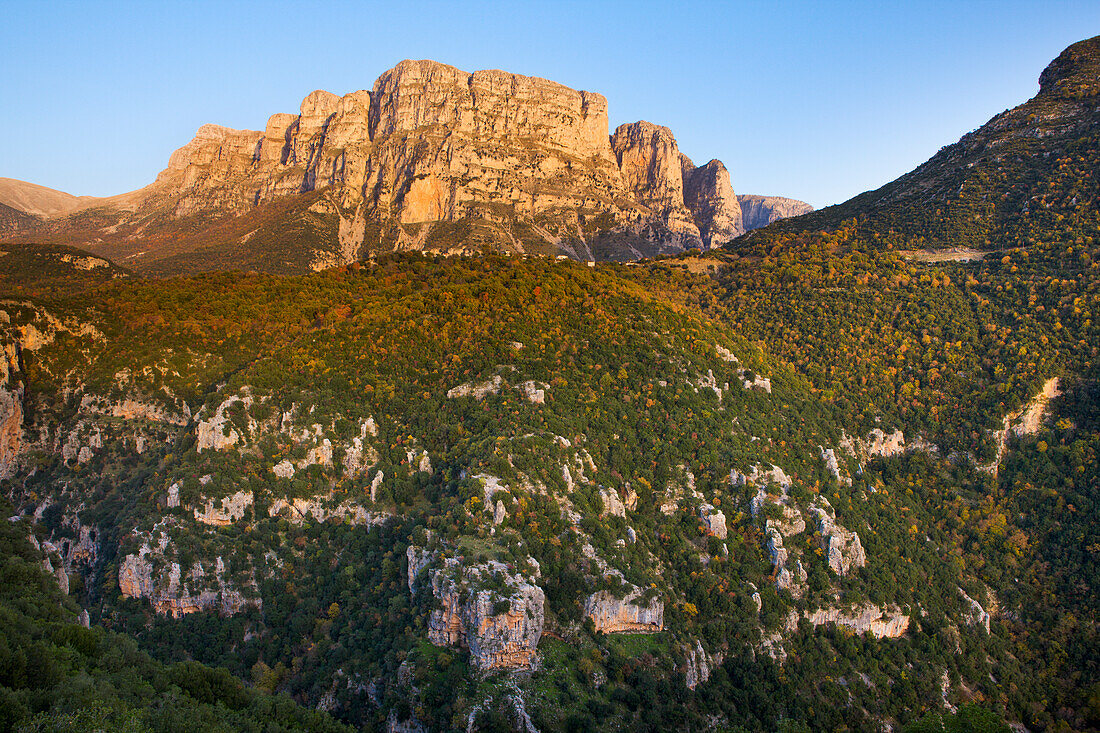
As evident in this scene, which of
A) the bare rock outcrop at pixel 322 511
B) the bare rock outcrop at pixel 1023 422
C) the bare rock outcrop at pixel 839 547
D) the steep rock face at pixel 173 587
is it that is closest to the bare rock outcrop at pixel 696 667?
the bare rock outcrop at pixel 839 547

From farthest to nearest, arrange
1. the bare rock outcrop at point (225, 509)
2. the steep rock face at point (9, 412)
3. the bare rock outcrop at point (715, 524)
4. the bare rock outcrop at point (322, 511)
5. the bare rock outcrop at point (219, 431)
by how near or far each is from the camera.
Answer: the steep rock face at point (9, 412) < the bare rock outcrop at point (715, 524) < the bare rock outcrop at point (219, 431) < the bare rock outcrop at point (322, 511) < the bare rock outcrop at point (225, 509)

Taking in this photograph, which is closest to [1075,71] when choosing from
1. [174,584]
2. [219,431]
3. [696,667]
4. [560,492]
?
[560,492]

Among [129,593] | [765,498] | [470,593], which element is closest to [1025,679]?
[765,498]

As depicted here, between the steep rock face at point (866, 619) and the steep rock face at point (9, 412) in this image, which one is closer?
the steep rock face at point (866, 619)

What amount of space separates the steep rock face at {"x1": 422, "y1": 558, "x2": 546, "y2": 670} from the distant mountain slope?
282 feet

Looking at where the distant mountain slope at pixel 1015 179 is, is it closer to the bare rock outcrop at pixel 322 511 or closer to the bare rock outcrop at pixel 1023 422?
the bare rock outcrop at pixel 1023 422

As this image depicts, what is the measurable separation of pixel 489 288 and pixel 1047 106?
326 feet

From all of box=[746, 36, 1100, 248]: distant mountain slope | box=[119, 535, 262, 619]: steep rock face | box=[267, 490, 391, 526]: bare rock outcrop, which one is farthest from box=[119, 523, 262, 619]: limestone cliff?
box=[746, 36, 1100, 248]: distant mountain slope

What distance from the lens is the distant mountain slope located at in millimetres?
86062

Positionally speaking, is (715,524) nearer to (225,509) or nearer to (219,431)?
(225,509)

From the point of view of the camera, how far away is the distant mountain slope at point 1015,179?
86062 mm

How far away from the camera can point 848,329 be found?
8106 centimetres

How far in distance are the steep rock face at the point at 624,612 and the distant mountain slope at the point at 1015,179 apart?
78.1 metres

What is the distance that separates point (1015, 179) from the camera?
303 feet
